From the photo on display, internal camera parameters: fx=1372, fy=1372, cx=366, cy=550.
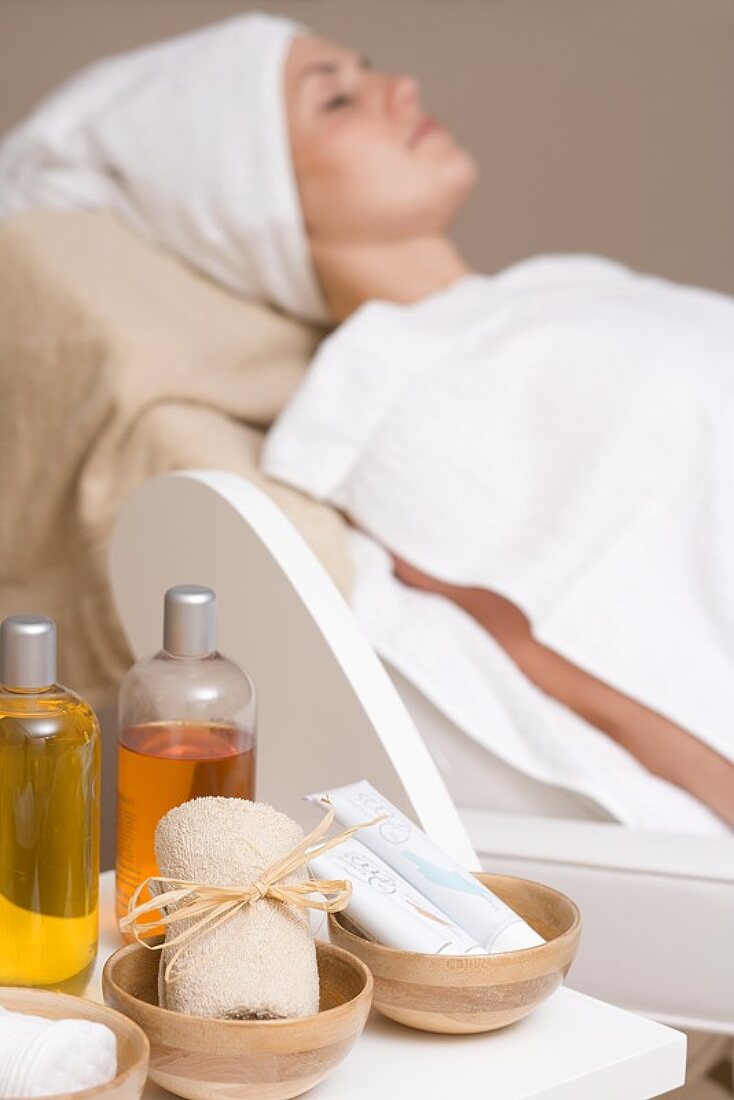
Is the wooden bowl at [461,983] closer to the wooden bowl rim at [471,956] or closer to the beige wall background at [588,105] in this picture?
the wooden bowl rim at [471,956]

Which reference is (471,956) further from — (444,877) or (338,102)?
(338,102)

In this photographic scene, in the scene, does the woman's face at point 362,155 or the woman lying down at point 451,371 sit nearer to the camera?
the woman lying down at point 451,371

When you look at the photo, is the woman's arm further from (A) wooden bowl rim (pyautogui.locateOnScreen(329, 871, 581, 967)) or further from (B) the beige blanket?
(A) wooden bowl rim (pyautogui.locateOnScreen(329, 871, 581, 967))

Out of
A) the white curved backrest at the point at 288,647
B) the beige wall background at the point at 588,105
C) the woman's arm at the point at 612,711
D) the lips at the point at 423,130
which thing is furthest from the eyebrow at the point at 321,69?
the beige wall background at the point at 588,105

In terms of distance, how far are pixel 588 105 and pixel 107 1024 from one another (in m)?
2.55

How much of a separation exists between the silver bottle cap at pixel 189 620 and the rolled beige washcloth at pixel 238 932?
86 mm

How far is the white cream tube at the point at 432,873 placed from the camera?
1.79ft

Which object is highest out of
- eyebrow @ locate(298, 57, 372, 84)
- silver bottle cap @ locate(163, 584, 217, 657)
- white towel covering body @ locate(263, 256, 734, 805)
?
eyebrow @ locate(298, 57, 372, 84)

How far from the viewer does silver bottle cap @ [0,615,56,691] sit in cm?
52

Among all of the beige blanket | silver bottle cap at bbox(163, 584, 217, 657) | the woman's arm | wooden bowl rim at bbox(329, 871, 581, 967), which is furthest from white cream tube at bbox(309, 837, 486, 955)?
the beige blanket

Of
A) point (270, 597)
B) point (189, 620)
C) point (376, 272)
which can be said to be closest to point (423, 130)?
point (376, 272)

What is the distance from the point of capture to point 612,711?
3.52ft

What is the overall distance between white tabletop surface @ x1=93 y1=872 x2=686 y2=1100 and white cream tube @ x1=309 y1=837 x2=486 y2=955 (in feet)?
0.13

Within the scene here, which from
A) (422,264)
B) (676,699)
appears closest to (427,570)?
(676,699)
